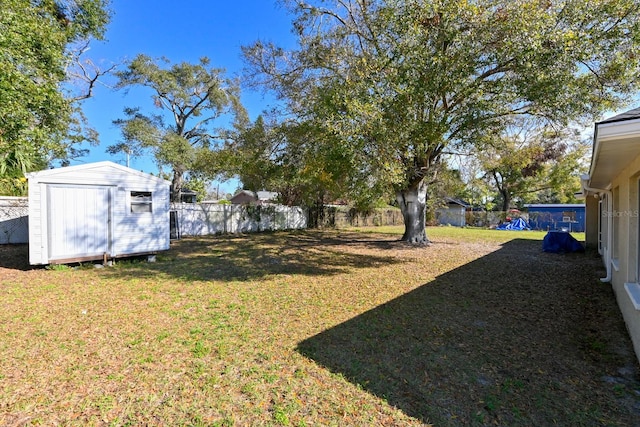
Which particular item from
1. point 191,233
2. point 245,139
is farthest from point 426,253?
point 191,233

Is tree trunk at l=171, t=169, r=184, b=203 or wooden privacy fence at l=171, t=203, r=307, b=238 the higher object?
tree trunk at l=171, t=169, r=184, b=203

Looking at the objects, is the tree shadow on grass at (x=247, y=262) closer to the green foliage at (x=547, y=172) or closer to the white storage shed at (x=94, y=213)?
the white storage shed at (x=94, y=213)

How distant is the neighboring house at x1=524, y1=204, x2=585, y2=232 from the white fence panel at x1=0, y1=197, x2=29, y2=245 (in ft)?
99.6

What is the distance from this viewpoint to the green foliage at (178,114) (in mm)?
19484

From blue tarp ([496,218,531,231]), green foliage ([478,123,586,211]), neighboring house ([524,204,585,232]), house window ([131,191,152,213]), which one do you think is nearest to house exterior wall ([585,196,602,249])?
green foliage ([478,123,586,211])

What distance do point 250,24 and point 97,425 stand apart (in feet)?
38.9

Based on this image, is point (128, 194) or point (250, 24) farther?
point (250, 24)

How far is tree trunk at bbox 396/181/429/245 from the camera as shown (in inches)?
488

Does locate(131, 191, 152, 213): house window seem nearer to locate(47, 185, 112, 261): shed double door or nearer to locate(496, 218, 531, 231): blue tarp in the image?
locate(47, 185, 112, 261): shed double door

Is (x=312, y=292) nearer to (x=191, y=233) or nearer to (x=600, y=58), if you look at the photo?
(x=600, y=58)

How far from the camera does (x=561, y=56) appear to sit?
20.0 feet

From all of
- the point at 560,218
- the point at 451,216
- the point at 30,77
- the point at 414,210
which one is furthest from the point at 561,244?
the point at 451,216

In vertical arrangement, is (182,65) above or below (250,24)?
above

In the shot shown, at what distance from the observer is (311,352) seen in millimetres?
3385
